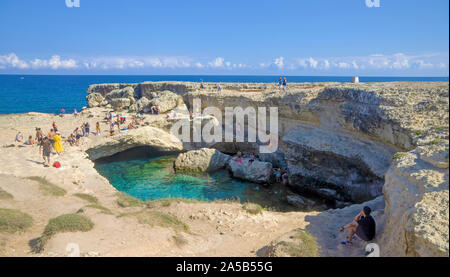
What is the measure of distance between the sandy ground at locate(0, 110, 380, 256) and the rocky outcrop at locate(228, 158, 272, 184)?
635 centimetres

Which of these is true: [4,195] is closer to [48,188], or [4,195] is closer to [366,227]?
[48,188]

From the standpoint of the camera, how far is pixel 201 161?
19969 millimetres

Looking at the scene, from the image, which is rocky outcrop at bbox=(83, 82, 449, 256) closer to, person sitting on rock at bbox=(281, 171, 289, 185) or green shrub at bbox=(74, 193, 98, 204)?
person sitting on rock at bbox=(281, 171, 289, 185)

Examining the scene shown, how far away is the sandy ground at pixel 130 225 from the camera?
7.11m

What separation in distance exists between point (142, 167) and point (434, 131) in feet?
58.5

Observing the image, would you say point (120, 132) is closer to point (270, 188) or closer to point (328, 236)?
point (270, 188)

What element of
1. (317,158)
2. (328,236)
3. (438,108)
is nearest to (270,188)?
(317,158)

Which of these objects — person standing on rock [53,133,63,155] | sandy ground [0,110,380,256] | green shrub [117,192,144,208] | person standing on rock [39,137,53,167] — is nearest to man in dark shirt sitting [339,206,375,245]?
sandy ground [0,110,380,256]

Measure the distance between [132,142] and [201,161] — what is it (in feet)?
18.2

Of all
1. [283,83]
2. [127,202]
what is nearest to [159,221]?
[127,202]

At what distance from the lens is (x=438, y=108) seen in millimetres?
10938

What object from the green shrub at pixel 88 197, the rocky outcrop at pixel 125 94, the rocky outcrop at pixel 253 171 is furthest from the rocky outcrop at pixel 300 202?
the rocky outcrop at pixel 125 94

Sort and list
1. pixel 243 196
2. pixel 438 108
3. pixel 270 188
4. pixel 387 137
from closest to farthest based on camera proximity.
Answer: pixel 438 108
pixel 387 137
pixel 243 196
pixel 270 188
